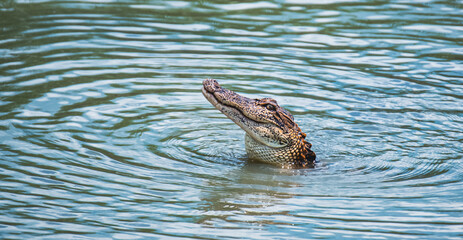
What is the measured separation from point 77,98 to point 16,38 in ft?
10.9

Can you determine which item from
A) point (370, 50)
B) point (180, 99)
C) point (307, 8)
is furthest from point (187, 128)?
point (307, 8)

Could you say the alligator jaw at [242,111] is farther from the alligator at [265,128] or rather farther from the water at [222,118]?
the water at [222,118]

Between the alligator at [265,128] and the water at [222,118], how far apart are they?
0.61ft

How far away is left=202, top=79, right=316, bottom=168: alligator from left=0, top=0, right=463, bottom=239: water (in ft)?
0.61

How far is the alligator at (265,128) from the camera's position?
7.48 m

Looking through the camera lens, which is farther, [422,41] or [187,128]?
[422,41]

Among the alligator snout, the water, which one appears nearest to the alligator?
the alligator snout

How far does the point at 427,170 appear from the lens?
7.33 m

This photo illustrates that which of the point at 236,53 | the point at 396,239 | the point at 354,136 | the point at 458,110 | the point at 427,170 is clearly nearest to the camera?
the point at 396,239

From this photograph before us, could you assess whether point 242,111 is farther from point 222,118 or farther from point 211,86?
point 222,118

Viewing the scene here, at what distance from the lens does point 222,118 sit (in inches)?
365

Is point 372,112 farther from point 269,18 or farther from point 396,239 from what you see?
point 269,18

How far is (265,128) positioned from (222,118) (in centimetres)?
180

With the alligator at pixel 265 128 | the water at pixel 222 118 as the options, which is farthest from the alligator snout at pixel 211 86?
the water at pixel 222 118
